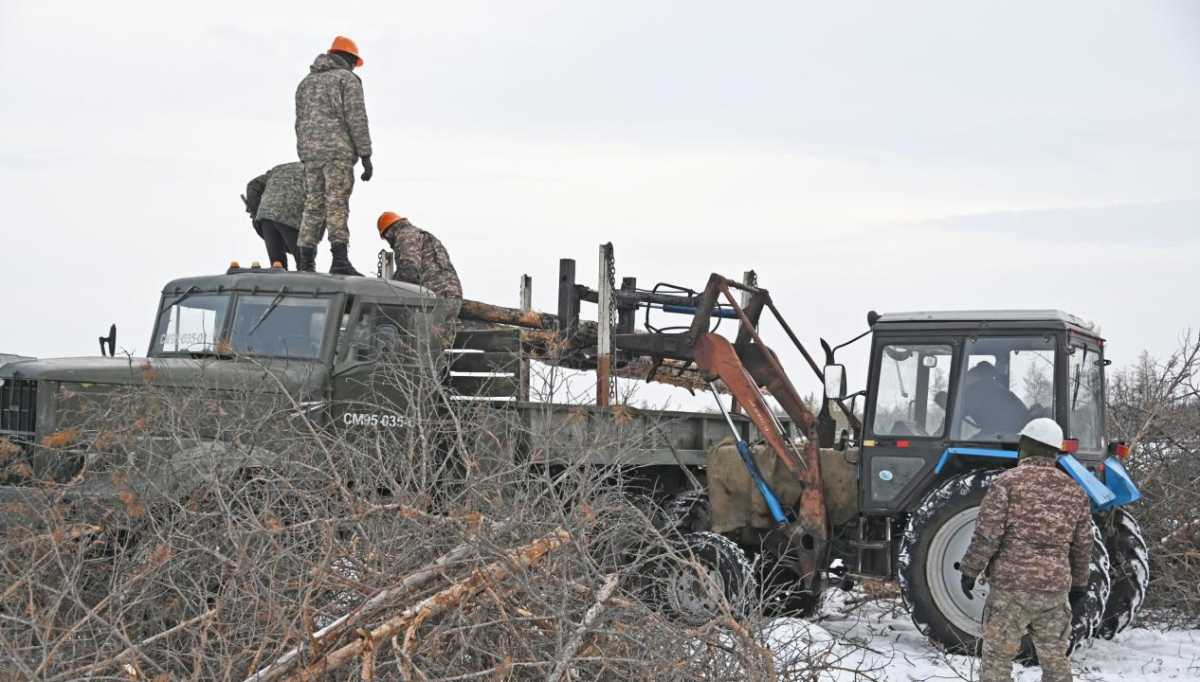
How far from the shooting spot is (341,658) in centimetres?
550

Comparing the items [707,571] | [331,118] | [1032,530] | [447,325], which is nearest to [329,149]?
[331,118]

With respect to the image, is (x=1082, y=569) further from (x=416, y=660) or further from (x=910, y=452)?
(x=416, y=660)

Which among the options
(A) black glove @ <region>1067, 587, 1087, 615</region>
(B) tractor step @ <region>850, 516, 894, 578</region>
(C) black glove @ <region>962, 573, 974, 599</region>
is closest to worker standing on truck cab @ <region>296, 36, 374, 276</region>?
(B) tractor step @ <region>850, 516, 894, 578</region>

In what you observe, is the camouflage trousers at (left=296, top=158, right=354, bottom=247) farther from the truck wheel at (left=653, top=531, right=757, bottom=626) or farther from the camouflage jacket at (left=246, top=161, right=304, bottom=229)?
the truck wheel at (left=653, top=531, right=757, bottom=626)

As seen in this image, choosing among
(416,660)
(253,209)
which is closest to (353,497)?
(416,660)

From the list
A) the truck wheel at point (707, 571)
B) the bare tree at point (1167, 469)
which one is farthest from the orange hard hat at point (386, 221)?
the bare tree at point (1167, 469)

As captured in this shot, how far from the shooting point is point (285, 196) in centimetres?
1162

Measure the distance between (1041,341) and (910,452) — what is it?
1167 mm

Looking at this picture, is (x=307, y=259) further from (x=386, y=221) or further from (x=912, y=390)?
(x=912, y=390)

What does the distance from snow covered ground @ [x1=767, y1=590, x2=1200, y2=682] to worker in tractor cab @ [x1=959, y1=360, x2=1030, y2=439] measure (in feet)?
5.07

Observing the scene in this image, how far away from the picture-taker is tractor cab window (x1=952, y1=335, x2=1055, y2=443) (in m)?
9.55

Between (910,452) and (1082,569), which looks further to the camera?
(910,452)

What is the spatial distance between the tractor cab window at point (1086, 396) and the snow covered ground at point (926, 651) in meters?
1.45

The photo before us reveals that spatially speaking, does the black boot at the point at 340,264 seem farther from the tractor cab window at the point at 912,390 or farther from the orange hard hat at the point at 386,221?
the tractor cab window at the point at 912,390
